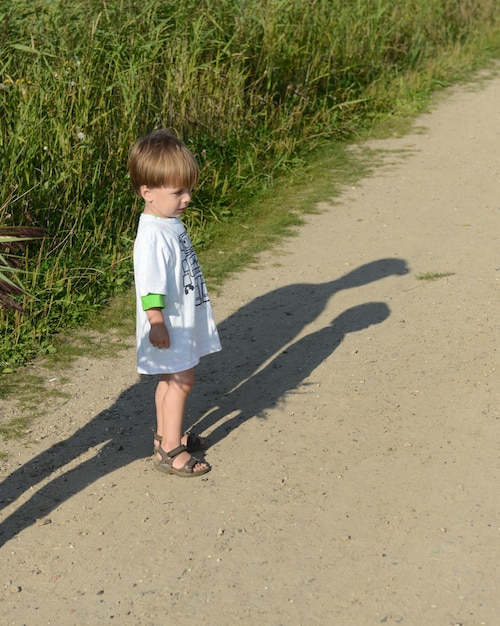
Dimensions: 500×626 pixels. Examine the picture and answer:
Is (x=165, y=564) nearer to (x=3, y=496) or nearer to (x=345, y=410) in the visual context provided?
(x=3, y=496)

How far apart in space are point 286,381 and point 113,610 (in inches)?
67.0

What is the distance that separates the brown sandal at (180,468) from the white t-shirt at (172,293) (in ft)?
1.05

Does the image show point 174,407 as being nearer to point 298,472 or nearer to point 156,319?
point 156,319

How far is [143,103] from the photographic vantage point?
6.57 metres

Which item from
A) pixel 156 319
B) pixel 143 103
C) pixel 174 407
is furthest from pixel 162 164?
pixel 143 103

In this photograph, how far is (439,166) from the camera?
764cm

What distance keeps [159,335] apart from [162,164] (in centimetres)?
61

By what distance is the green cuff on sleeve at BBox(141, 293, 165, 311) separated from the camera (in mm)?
3693

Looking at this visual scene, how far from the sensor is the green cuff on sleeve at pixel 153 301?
12.1ft

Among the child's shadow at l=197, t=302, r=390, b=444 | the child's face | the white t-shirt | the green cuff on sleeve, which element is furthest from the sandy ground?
the child's face

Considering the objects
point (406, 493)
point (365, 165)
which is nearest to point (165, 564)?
point (406, 493)

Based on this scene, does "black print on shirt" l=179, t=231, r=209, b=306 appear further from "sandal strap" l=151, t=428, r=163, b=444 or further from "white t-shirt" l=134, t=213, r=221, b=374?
"sandal strap" l=151, t=428, r=163, b=444

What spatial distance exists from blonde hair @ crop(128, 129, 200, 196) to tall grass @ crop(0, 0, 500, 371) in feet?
3.93

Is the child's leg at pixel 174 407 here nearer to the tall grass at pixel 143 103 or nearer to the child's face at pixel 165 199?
the child's face at pixel 165 199
